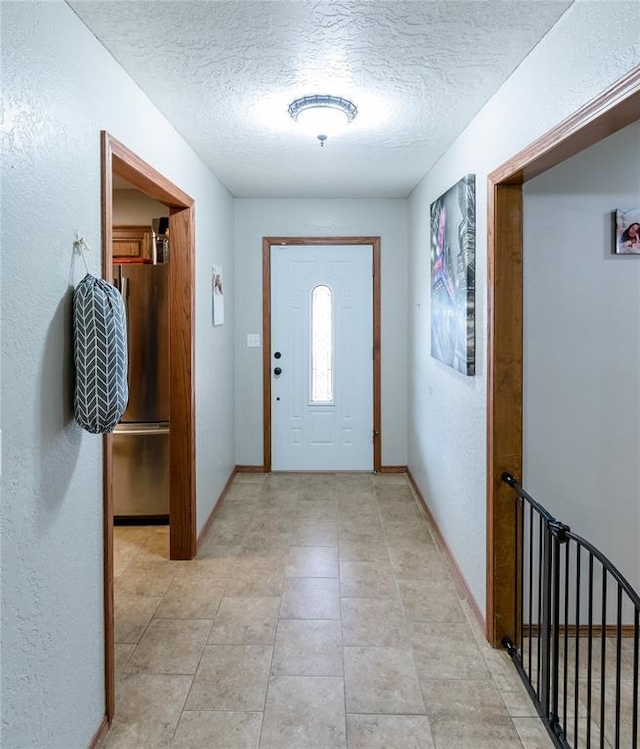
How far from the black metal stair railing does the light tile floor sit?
0.11m

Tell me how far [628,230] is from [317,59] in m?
1.55

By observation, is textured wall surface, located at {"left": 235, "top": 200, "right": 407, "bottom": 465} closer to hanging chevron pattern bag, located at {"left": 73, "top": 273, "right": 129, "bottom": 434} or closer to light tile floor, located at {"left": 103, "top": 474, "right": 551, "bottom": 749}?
light tile floor, located at {"left": 103, "top": 474, "right": 551, "bottom": 749}

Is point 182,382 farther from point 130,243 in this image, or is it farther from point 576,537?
point 576,537

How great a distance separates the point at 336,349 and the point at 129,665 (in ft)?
10.7

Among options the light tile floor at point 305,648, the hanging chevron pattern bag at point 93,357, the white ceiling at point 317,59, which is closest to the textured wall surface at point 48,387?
the hanging chevron pattern bag at point 93,357

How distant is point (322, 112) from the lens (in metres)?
2.62

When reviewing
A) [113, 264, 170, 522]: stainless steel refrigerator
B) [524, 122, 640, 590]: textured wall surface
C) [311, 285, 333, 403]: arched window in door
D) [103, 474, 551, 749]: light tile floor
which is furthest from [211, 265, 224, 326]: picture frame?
[524, 122, 640, 590]: textured wall surface

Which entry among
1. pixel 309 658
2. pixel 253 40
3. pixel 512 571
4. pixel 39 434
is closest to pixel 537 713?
pixel 512 571

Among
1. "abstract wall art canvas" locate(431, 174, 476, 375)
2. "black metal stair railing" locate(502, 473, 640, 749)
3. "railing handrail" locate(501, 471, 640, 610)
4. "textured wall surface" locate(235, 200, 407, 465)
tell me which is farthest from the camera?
"textured wall surface" locate(235, 200, 407, 465)

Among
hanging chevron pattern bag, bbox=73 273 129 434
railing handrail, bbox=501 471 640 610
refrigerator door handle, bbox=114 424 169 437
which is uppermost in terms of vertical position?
hanging chevron pattern bag, bbox=73 273 129 434

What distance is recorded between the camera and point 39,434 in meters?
1.58

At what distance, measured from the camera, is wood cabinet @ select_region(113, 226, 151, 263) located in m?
4.48

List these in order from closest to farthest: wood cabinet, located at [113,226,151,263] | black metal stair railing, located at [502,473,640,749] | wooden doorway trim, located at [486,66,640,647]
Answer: black metal stair railing, located at [502,473,640,749] → wooden doorway trim, located at [486,66,640,647] → wood cabinet, located at [113,226,151,263]

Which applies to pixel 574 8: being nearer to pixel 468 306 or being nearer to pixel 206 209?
pixel 468 306
